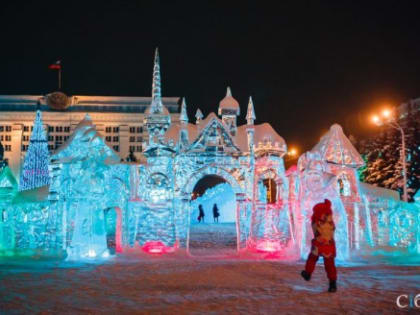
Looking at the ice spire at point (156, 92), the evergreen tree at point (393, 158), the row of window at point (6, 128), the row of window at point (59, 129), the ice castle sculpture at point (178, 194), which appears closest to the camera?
the ice castle sculpture at point (178, 194)

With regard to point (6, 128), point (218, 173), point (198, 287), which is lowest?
point (198, 287)

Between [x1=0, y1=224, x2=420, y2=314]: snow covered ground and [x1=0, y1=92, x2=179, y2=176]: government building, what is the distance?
57.8 metres

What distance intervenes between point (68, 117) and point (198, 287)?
65.5 m

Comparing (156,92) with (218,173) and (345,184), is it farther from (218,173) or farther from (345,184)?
(345,184)

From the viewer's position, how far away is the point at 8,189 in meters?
17.7

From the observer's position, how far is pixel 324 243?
9414mm

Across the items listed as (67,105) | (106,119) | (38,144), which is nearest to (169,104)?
(106,119)

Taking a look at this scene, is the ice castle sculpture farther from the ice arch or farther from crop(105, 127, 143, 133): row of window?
crop(105, 127, 143, 133): row of window

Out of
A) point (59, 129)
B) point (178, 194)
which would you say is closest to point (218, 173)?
point (178, 194)

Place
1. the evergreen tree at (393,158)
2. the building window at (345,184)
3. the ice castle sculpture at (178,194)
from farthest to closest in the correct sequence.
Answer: the evergreen tree at (393,158), the building window at (345,184), the ice castle sculpture at (178,194)

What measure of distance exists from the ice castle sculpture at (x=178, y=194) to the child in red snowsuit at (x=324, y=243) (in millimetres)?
6834

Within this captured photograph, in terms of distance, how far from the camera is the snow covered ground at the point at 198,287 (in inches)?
311

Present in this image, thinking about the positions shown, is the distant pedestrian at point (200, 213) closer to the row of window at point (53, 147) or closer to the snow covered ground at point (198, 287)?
the snow covered ground at point (198, 287)

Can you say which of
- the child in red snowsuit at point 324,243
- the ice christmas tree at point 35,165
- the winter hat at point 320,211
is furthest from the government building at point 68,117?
the child in red snowsuit at point 324,243
